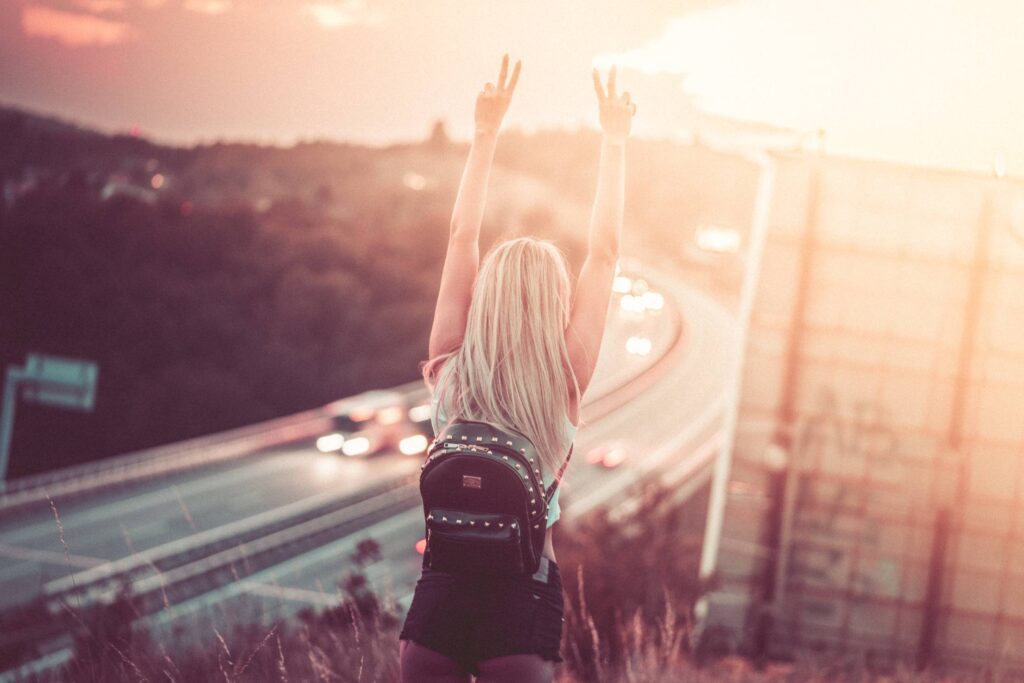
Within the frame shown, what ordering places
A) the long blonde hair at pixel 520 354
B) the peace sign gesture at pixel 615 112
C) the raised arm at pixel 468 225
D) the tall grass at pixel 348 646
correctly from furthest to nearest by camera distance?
the tall grass at pixel 348 646
the peace sign gesture at pixel 615 112
the raised arm at pixel 468 225
the long blonde hair at pixel 520 354

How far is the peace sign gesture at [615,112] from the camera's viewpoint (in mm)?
2615

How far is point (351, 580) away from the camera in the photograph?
4.61 m

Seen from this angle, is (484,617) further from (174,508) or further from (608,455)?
(608,455)

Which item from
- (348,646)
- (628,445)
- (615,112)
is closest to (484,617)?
(615,112)

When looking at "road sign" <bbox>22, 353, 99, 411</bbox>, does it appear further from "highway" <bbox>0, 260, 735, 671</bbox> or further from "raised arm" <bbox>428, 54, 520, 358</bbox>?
"raised arm" <bbox>428, 54, 520, 358</bbox>

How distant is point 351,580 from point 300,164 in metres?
56.8

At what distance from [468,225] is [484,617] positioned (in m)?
1.05

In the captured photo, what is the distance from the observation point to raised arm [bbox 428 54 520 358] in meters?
2.38

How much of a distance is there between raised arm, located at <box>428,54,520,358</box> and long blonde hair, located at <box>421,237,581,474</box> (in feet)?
0.45

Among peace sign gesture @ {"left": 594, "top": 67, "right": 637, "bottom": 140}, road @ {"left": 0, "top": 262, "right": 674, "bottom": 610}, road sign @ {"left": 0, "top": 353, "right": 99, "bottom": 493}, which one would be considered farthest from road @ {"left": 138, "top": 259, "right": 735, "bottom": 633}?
road sign @ {"left": 0, "top": 353, "right": 99, "bottom": 493}

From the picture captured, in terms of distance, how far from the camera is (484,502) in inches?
83.7

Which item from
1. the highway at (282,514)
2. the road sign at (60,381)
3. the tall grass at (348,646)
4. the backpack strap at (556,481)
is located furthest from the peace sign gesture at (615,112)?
the road sign at (60,381)

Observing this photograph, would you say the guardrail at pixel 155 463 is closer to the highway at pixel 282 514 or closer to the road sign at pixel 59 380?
the highway at pixel 282 514

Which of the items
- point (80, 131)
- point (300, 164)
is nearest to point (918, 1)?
point (80, 131)
